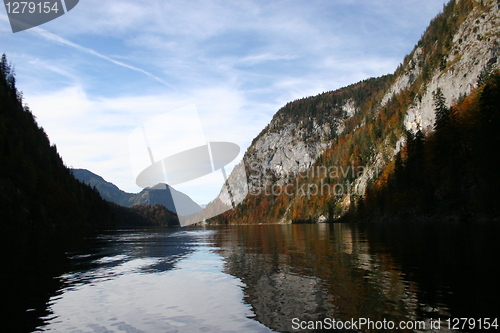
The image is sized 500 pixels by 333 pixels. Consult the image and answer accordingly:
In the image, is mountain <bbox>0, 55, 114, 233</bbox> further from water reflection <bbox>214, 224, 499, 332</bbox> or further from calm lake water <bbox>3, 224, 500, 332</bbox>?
water reflection <bbox>214, 224, 499, 332</bbox>

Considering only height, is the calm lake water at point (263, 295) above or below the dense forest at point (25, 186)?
below

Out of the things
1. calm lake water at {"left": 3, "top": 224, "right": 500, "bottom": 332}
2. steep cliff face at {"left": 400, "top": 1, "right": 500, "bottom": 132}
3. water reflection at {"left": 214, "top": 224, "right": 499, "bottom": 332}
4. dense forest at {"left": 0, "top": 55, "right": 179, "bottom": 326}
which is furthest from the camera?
steep cliff face at {"left": 400, "top": 1, "right": 500, "bottom": 132}

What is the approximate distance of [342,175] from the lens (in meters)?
190

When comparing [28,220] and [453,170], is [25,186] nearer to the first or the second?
[28,220]

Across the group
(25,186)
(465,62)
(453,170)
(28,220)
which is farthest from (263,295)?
(465,62)

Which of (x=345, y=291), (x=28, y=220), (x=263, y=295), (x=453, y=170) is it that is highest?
(x=453, y=170)

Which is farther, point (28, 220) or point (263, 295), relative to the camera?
point (28, 220)

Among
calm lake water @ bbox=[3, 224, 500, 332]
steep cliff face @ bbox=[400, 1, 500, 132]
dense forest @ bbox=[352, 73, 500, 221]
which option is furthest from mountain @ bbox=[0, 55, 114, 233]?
steep cliff face @ bbox=[400, 1, 500, 132]

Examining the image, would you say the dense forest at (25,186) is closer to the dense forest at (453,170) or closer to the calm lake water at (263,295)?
the calm lake water at (263,295)

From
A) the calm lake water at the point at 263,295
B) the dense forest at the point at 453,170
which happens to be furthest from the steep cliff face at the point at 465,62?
the calm lake water at the point at 263,295

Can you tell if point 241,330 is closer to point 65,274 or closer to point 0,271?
point 65,274

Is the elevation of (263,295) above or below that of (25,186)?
below

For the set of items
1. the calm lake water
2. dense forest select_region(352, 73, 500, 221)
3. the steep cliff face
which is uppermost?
the steep cliff face

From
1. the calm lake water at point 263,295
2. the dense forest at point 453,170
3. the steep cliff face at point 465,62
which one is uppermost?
the steep cliff face at point 465,62
